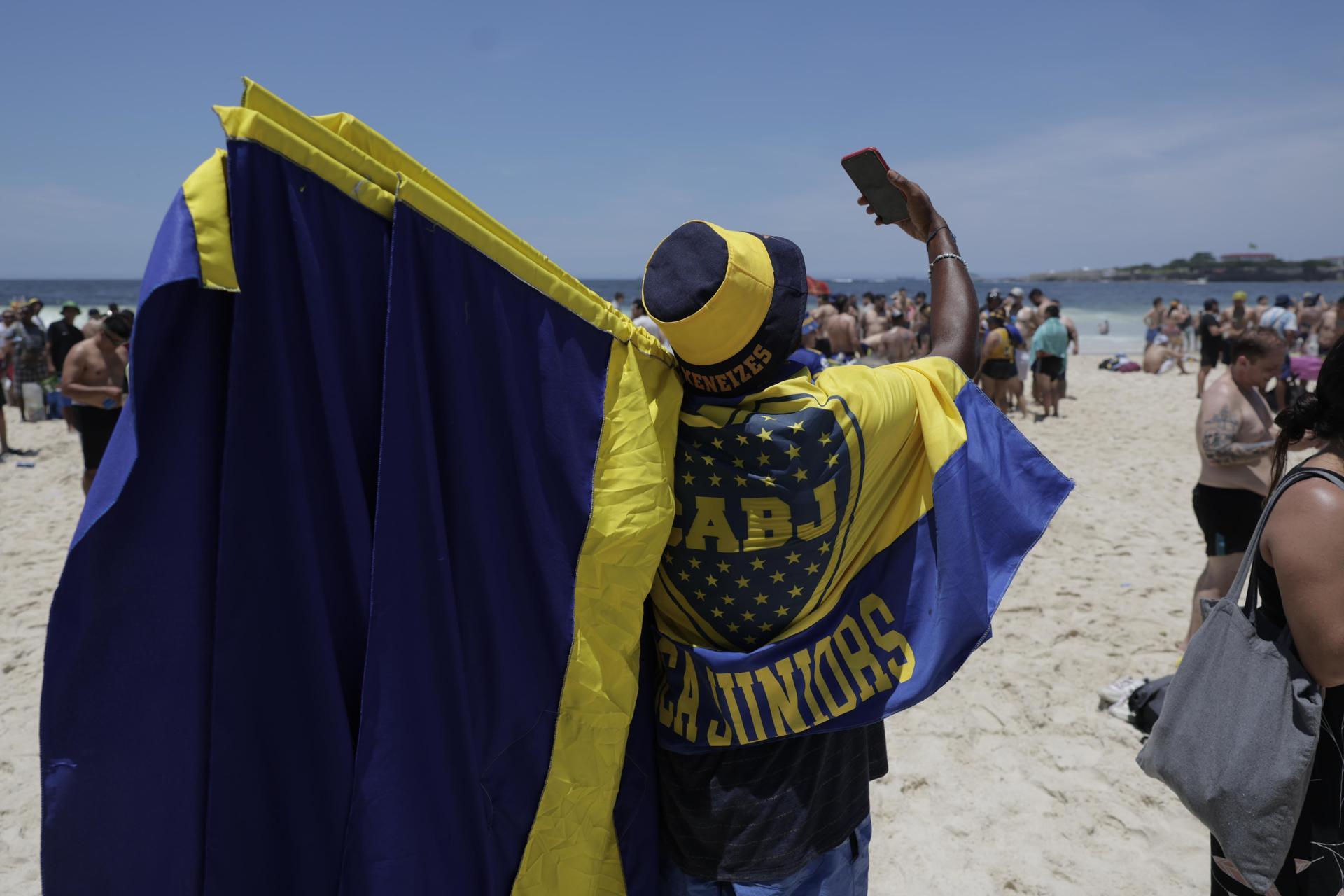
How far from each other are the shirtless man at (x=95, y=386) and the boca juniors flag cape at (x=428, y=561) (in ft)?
19.5

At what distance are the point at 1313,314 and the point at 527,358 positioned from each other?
21.6 meters

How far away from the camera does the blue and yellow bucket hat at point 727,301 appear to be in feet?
4.23

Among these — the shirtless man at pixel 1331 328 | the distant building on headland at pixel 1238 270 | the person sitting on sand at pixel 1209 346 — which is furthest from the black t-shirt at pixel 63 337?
the distant building on headland at pixel 1238 270

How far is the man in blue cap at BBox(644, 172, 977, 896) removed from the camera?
1.33 m

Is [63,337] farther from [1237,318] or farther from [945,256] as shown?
[1237,318]

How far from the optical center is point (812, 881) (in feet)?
5.16

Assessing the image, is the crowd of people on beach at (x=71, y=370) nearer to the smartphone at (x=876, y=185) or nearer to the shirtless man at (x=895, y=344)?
the smartphone at (x=876, y=185)

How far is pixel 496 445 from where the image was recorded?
4.24 feet

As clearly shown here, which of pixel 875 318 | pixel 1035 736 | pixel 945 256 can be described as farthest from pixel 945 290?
pixel 875 318

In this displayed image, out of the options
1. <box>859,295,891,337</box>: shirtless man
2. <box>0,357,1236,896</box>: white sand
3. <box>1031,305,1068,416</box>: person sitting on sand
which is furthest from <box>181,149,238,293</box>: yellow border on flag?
<box>859,295,891,337</box>: shirtless man

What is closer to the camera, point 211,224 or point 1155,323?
point 211,224

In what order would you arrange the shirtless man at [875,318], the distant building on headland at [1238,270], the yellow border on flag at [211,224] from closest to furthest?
the yellow border on flag at [211,224] → the shirtless man at [875,318] → the distant building on headland at [1238,270]

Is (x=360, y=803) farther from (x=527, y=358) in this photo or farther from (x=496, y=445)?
(x=527, y=358)

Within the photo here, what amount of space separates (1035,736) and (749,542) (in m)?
3.11
